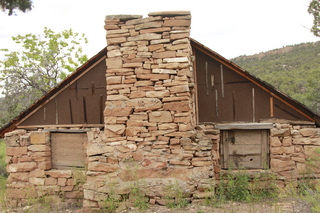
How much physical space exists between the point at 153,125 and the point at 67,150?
3119 mm

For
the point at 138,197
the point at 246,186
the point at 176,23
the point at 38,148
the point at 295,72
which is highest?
the point at 295,72

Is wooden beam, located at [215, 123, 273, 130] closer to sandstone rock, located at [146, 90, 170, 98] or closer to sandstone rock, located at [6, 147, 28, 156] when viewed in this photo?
sandstone rock, located at [146, 90, 170, 98]

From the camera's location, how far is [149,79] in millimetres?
5566

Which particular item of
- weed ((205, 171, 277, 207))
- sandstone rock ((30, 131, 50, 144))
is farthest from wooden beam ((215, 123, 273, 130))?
sandstone rock ((30, 131, 50, 144))

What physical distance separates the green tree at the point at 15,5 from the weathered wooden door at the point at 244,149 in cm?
569

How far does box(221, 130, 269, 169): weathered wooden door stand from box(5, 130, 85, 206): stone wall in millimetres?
3879

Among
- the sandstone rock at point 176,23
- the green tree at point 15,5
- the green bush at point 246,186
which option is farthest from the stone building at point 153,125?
the green tree at point 15,5

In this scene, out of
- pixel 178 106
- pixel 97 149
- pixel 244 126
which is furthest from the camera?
pixel 244 126

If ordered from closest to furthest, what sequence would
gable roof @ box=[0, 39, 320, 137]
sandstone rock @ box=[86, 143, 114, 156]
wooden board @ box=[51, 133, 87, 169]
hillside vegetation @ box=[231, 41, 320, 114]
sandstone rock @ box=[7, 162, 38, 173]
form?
sandstone rock @ box=[86, 143, 114, 156] < gable roof @ box=[0, 39, 320, 137] < sandstone rock @ box=[7, 162, 38, 173] < wooden board @ box=[51, 133, 87, 169] < hillside vegetation @ box=[231, 41, 320, 114]

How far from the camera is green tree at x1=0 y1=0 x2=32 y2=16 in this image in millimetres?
6391

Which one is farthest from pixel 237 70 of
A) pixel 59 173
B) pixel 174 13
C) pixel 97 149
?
pixel 59 173

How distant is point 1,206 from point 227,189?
229 inches

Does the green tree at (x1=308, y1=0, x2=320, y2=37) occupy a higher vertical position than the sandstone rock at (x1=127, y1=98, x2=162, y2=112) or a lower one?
higher

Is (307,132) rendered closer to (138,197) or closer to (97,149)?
(138,197)
